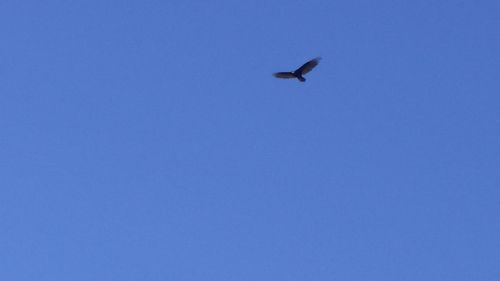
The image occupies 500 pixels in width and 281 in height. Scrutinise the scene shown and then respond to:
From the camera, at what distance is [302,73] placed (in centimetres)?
5700

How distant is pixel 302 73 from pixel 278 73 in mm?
2545

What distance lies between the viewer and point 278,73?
193 feet
